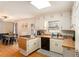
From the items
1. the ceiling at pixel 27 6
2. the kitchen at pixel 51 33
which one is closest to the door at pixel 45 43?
the kitchen at pixel 51 33

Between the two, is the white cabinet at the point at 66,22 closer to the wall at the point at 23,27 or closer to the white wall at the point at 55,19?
the white wall at the point at 55,19

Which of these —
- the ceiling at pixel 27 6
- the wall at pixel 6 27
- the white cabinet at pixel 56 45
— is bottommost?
the white cabinet at pixel 56 45

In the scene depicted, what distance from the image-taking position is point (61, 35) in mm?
3873

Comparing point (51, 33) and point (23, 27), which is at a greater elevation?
point (23, 27)

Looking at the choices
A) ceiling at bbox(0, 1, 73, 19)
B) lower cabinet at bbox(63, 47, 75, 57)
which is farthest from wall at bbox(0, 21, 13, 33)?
lower cabinet at bbox(63, 47, 75, 57)

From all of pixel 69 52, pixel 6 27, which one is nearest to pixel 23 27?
pixel 6 27

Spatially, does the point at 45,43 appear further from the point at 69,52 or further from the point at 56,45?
the point at 69,52

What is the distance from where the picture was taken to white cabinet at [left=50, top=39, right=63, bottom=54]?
3283mm

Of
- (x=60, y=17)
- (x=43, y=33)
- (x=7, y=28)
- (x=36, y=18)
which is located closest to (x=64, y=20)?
(x=60, y=17)

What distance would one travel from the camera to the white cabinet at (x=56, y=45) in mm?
3283

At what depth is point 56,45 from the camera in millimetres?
3430

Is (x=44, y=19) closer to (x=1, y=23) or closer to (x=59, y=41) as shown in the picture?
(x=59, y=41)

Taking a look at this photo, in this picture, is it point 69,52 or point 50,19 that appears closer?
point 69,52

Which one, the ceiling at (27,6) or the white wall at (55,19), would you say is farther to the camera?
the white wall at (55,19)
